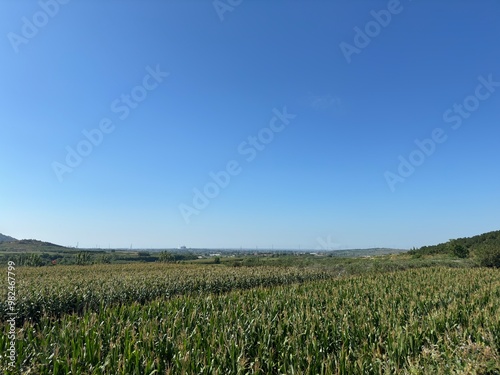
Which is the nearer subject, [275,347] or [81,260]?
[275,347]

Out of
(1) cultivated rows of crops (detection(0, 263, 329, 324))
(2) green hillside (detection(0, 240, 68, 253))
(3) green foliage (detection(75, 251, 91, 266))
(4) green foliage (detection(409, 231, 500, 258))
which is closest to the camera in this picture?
(1) cultivated rows of crops (detection(0, 263, 329, 324))

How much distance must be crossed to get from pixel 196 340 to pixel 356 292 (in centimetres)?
1109

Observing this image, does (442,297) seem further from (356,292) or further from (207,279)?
(207,279)

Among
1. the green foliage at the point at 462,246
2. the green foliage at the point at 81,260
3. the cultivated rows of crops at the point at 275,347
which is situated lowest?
the green foliage at the point at 81,260

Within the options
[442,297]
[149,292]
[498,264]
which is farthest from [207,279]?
[498,264]

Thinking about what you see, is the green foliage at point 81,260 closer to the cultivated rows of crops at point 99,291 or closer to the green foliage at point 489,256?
the cultivated rows of crops at point 99,291

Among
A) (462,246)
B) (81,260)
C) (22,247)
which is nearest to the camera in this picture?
(462,246)

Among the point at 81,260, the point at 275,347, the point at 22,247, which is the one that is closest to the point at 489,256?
the point at 275,347

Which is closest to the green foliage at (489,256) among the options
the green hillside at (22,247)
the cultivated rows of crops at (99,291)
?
the cultivated rows of crops at (99,291)

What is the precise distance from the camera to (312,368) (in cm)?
576

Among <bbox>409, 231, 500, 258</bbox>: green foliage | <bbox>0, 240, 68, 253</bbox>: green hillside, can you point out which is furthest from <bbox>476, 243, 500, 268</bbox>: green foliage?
<bbox>0, 240, 68, 253</bbox>: green hillside

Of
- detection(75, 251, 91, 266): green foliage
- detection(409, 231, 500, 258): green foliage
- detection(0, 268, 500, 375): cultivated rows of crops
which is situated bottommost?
detection(75, 251, 91, 266): green foliage

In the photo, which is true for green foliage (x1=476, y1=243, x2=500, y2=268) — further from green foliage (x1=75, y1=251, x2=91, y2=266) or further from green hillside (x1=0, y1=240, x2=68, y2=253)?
green hillside (x1=0, y1=240, x2=68, y2=253)

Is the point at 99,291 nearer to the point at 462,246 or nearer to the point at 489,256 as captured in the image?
the point at 489,256
